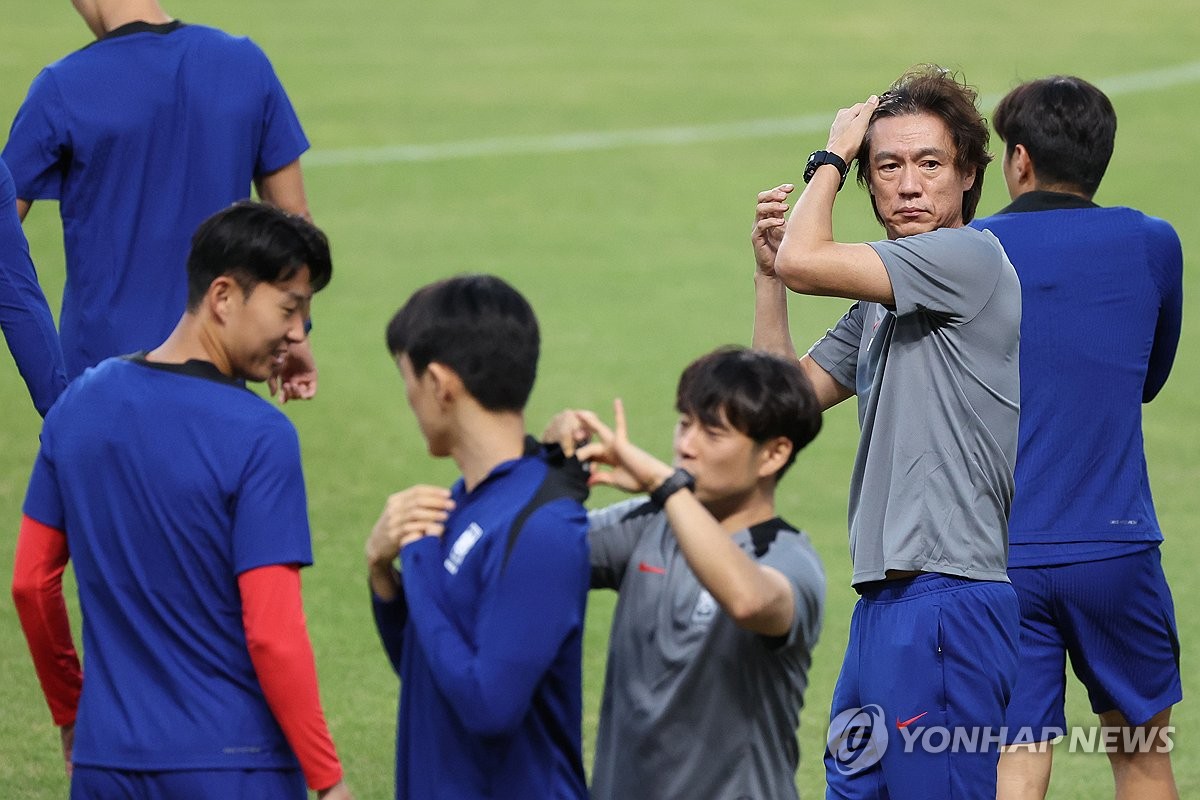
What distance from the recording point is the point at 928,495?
13.5ft

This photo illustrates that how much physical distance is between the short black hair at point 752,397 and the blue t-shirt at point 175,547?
2.65 ft

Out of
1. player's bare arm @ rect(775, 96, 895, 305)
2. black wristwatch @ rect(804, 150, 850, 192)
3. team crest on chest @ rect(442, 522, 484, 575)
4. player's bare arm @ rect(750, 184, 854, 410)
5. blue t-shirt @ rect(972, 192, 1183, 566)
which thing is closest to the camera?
team crest on chest @ rect(442, 522, 484, 575)

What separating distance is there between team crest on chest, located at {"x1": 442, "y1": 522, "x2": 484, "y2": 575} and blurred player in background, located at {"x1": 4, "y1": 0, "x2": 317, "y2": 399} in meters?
2.01

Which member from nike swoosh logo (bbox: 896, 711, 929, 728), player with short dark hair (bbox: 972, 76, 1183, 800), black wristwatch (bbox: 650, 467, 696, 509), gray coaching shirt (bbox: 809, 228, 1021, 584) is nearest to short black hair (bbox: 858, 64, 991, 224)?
gray coaching shirt (bbox: 809, 228, 1021, 584)

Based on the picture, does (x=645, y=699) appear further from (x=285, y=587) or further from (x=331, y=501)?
(x=331, y=501)

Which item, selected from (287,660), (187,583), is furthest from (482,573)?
(187,583)

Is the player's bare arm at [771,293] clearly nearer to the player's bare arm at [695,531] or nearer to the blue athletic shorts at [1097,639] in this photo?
the blue athletic shorts at [1097,639]

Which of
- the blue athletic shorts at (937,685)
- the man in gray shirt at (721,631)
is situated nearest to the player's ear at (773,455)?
the man in gray shirt at (721,631)

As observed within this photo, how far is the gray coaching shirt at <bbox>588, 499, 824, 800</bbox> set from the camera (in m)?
3.51

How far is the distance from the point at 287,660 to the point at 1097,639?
265 cm

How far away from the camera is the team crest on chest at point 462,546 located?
3291 mm

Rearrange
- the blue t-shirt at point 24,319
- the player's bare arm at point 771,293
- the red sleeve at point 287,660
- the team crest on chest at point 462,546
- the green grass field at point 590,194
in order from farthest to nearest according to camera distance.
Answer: the green grass field at point 590,194, the blue t-shirt at point 24,319, the player's bare arm at point 771,293, the red sleeve at point 287,660, the team crest on chest at point 462,546

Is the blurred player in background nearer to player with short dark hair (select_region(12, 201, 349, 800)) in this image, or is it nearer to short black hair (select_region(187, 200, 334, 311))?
short black hair (select_region(187, 200, 334, 311))
